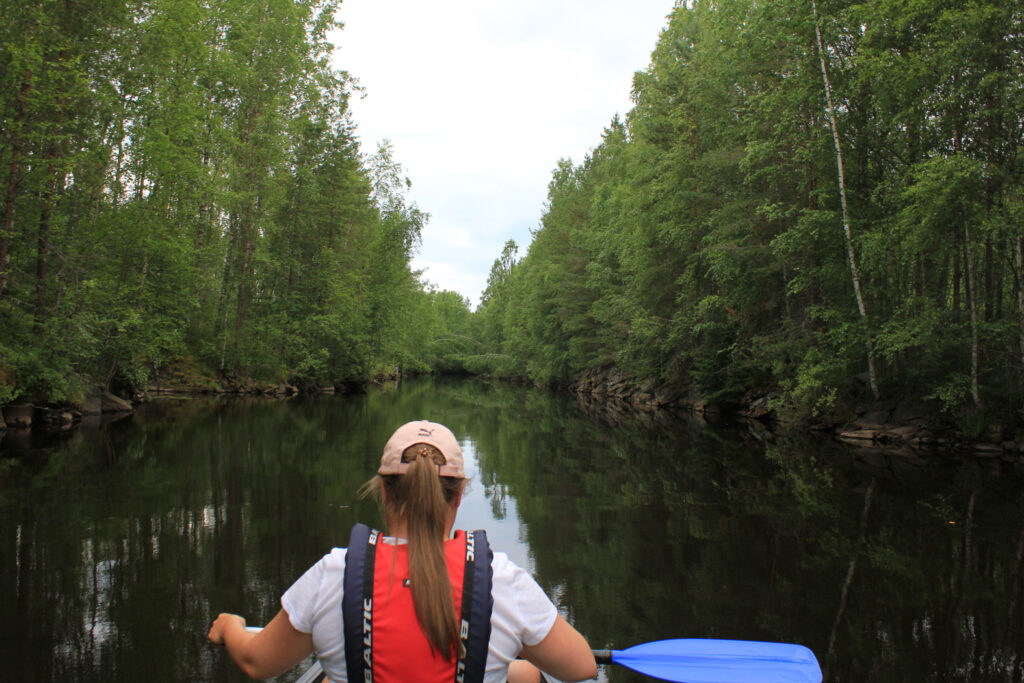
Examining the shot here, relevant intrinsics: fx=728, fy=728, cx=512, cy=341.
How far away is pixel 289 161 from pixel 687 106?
16.9 meters

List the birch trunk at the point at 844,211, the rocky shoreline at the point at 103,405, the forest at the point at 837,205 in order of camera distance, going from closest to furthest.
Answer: the forest at the point at 837,205
the rocky shoreline at the point at 103,405
the birch trunk at the point at 844,211

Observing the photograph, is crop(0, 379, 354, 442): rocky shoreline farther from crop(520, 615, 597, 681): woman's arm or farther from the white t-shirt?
crop(520, 615, 597, 681): woman's arm

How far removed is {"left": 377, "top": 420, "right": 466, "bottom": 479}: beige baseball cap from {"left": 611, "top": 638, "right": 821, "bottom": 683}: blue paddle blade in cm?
152

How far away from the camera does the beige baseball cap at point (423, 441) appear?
1.87 meters

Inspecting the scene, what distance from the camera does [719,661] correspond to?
10.00ft

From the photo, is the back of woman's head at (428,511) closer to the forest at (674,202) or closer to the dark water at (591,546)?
the dark water at (591,546)

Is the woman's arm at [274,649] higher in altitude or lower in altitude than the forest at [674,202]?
lower

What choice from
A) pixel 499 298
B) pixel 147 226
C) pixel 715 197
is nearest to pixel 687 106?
pixel 715 197

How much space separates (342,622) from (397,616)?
0.50 ft

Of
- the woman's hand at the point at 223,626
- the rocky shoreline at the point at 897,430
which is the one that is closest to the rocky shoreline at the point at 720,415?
the rocky shoreline at the point at 897,430

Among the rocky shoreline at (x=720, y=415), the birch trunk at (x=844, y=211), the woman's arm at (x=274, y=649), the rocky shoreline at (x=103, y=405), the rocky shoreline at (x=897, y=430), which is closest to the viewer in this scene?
the woman's arm at (x=274, y=649)

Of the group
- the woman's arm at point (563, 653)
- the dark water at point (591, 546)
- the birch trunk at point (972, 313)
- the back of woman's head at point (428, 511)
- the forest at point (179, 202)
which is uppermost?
the forest at point (179, 202)

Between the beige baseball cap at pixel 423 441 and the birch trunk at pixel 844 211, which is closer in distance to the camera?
the beige baseball cap at pixel 423 441

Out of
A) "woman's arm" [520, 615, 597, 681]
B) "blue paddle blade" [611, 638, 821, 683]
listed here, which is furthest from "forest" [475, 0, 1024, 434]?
"woman's arm" [520, 615, 597, 681]
